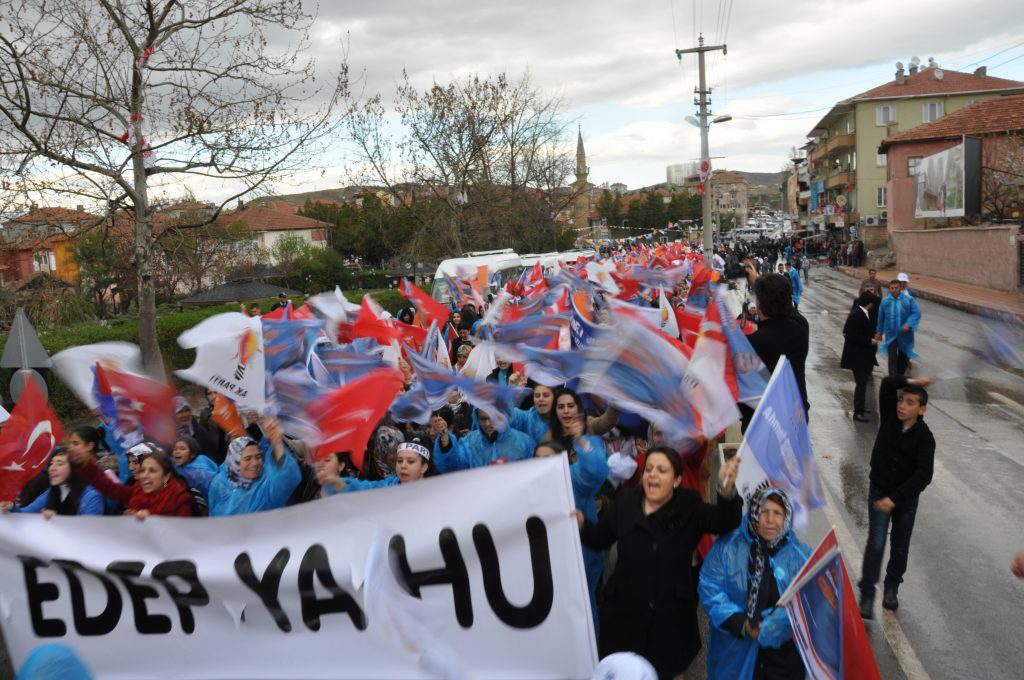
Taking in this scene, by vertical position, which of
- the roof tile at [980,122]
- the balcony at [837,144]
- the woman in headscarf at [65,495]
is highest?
the balcony at [837,144]

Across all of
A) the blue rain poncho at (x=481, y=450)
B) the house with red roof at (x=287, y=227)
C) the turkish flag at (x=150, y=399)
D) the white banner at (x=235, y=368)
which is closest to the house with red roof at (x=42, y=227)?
the turkish flag at (x=150, y=399)

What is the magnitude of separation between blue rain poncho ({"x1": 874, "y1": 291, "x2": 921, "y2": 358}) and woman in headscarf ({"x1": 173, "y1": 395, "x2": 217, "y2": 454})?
8.07 metres

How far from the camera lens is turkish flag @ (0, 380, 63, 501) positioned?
17.1 ft

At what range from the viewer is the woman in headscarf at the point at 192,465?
18.3 feet

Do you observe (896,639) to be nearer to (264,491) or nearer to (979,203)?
(264,491)

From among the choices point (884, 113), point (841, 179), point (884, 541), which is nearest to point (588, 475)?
point (884, 541)

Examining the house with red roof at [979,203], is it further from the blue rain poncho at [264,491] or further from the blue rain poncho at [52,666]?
the blue rain poncho at [52,666]

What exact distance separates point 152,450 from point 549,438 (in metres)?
2.39

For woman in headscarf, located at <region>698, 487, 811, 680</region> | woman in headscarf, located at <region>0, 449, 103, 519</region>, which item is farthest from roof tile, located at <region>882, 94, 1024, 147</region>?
woman in headscarf, located at <region>0, 449, 103, 519</region>

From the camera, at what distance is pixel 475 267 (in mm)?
21328

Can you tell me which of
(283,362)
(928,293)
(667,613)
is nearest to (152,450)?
(283,362)

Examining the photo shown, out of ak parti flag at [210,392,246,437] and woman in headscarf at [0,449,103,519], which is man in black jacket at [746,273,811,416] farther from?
woman in headscarf at [0,449,103,519]

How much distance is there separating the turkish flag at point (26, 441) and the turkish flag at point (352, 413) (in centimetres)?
196

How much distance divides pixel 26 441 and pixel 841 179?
71604 millimetres
